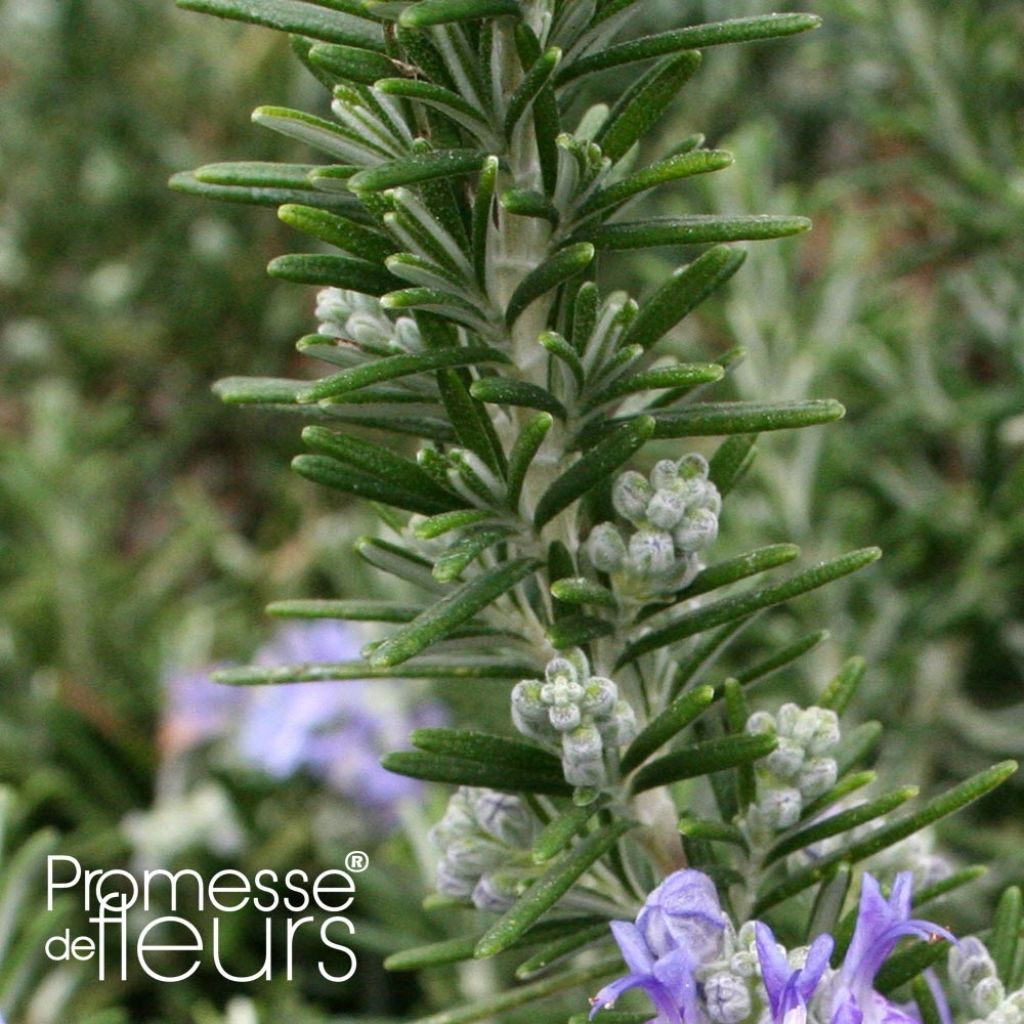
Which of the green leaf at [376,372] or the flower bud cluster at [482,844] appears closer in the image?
the green leaf at [376,372]

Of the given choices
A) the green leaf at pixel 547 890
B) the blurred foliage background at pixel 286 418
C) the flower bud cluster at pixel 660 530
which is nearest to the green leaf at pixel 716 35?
the flower bud cluster at pixel 660 530

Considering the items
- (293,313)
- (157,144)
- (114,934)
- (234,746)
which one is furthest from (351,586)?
(157,144)

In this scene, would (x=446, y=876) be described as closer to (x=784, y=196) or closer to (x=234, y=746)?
(x=234, y=746)

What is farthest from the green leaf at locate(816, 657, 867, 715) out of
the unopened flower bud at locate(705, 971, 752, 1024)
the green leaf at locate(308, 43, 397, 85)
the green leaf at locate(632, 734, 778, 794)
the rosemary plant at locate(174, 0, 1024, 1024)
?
the green leaf at locate(308, 43, 397, 85)

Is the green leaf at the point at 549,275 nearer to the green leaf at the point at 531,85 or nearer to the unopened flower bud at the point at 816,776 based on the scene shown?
the green leaf at the point at 531,85

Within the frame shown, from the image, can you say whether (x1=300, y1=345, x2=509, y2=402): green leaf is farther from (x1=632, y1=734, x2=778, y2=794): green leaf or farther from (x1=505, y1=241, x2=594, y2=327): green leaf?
(x1=632, y1=734, x2=778, y2=794): green leaf

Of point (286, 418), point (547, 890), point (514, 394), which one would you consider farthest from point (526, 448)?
point (286, 418)
